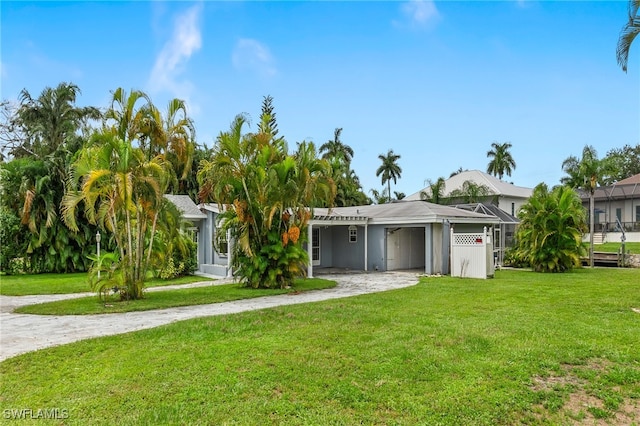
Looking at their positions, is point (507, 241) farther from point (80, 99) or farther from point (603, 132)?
point (80, 99)

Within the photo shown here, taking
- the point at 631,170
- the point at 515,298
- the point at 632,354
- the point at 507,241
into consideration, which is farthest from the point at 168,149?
the point at 631,170

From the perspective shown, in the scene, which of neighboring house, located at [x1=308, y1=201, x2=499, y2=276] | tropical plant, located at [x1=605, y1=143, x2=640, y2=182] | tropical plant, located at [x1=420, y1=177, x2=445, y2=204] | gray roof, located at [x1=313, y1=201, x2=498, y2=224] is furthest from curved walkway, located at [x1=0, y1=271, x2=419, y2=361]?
tropical plant, located at [x1=605, y1=143, x2=640, y2=182]

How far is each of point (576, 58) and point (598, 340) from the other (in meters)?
10.4

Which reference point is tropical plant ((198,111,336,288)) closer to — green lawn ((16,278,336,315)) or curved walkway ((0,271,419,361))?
green lawn ((16,278,336,315))

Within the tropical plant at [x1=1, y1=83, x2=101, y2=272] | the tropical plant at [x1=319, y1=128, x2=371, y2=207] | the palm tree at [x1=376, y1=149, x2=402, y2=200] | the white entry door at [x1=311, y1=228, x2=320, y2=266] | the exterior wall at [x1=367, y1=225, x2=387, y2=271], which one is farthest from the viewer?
the palm tree at [x1=376, y1=149, x2=402, y2=200]

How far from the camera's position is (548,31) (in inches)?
536

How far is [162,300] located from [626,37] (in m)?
12.0

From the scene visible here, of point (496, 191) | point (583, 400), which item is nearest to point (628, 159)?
point (496, 191)

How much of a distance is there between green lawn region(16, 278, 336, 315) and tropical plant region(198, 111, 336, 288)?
29.1 inches

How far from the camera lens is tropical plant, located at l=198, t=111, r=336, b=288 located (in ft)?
40.8

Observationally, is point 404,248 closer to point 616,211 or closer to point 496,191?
point 496,191

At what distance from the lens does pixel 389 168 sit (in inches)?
1976

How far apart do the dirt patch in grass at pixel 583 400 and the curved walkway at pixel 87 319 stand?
248 inches

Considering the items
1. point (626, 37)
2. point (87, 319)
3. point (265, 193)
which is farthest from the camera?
point (265, 193)
